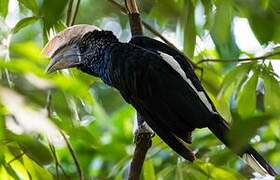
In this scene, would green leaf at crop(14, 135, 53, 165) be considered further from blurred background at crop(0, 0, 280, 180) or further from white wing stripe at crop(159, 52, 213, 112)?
white wing stripe at crop(159, 52, 213, 112)

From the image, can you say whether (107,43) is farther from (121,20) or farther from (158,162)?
(121,20)

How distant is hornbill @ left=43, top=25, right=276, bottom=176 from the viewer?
42.2 inches

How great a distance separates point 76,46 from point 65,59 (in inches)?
2.7

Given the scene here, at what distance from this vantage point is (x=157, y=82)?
3.64 ft

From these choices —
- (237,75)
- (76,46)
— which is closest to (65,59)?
(76,46)

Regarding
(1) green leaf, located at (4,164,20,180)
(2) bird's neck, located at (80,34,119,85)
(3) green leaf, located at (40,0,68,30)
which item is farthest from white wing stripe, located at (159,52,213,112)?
(3) green leaf, located at (40,0,68,30)

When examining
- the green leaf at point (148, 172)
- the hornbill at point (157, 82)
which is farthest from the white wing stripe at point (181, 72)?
the green leaf at point (148, 172)

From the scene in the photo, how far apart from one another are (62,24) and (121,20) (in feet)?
3.71

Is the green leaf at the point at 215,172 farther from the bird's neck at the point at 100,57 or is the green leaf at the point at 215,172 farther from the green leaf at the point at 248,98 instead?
the bird's neck at the point at 100,57

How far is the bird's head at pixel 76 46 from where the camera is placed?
118cm

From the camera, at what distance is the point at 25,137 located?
930 mm

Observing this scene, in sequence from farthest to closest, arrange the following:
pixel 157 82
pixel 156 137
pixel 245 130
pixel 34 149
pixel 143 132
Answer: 1. pixel 156 137
2. pixel 143 132
3. pixel 157 82
4. pixel 34 149
5. pixel 245 130

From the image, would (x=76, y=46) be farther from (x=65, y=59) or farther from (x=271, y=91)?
(x=271, y=91)

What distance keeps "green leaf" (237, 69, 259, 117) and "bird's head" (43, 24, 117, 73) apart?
0.29 m
